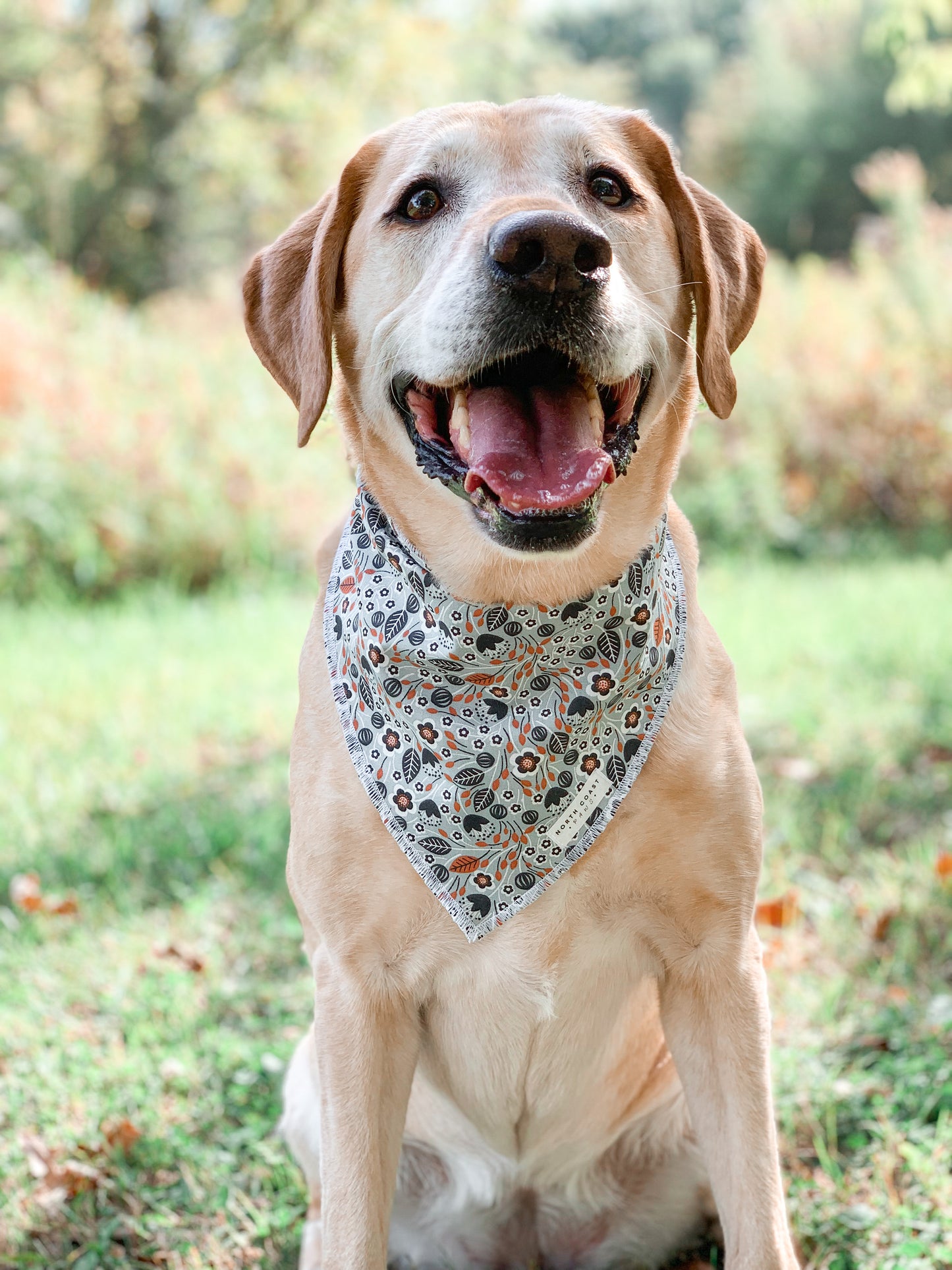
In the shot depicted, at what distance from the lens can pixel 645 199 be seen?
2170mm

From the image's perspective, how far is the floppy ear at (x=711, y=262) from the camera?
2.16 metres

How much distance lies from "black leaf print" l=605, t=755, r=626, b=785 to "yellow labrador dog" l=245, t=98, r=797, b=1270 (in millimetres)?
43

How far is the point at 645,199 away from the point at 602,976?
1.40 metres

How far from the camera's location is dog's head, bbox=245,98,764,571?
188 centimetres

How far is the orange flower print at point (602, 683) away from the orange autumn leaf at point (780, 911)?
152 centimetres

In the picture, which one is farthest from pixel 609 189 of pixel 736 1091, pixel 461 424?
pixel 736 1091

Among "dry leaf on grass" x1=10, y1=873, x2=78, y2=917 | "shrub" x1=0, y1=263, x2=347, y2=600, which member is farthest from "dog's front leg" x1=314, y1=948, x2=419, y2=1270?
"shrub" x1=0, y1=263, x2=347, y2=600

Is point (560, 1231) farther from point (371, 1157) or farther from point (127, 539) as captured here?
point (127, 539)

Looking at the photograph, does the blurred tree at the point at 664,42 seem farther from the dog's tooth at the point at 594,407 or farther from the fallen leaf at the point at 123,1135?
the fallen leaf at the point at 123,1135

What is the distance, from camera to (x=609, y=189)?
84.4 inches

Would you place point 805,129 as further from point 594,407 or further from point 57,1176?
point 57,1176

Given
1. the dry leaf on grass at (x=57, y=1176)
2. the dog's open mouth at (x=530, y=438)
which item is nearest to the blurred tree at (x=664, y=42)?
the dog's open mouth at (x=530, y=438)

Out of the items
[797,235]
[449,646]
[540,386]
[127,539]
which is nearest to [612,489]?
[540,386]

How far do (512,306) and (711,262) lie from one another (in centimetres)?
52
